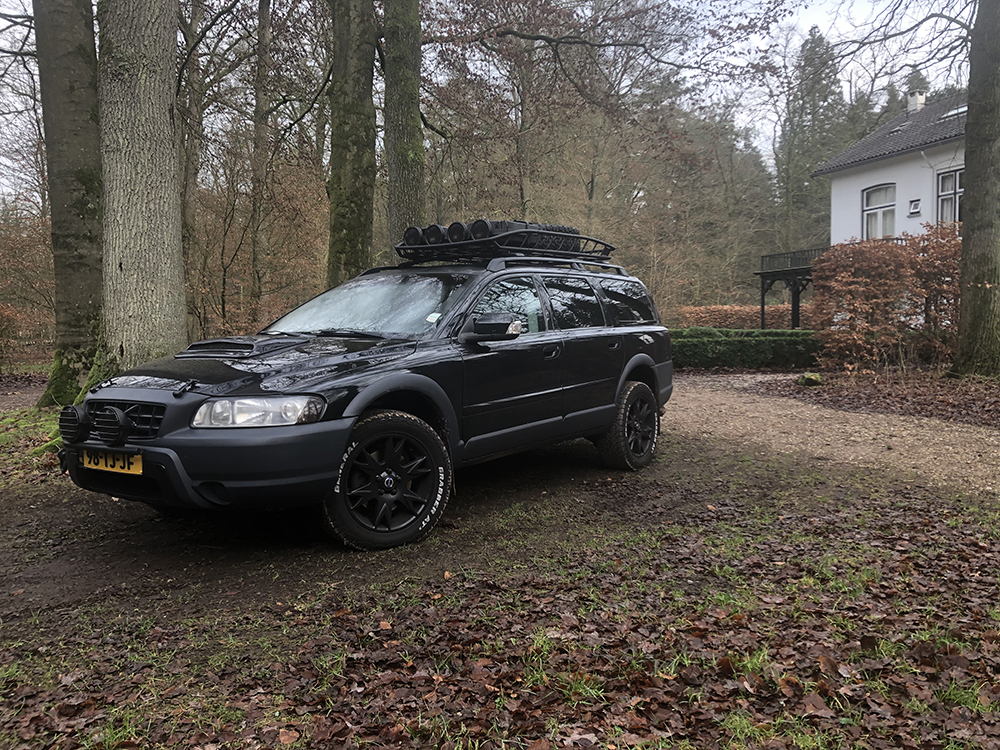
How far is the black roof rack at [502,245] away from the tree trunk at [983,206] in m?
8.91

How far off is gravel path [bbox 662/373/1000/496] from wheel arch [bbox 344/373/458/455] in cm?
434

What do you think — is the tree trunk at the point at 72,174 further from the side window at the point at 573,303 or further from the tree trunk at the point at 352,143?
the side window at the point at 573,303

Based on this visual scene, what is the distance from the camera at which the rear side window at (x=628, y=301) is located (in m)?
6.52

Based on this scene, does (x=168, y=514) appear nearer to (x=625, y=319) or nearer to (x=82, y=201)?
(x=625, y=319)

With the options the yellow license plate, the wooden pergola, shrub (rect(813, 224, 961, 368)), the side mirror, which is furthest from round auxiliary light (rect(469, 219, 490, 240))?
the wooden pergola

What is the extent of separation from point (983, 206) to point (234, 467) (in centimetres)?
1267

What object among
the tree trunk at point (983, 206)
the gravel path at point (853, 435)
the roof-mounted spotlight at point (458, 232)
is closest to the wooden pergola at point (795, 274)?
the tree trunk at point (983, 206)

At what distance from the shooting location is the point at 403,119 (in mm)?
9227

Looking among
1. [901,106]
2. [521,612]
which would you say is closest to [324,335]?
[521,612]

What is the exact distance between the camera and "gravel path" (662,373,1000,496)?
660 centimetres

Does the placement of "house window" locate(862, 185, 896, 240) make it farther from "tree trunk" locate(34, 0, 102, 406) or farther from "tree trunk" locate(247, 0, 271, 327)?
"tree trunk" locate(34, 0, 102, 406)

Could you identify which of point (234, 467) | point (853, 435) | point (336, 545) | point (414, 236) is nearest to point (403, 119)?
point (414, 236)

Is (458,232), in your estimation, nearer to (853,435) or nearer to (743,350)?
(853,435)

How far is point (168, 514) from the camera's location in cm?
463
